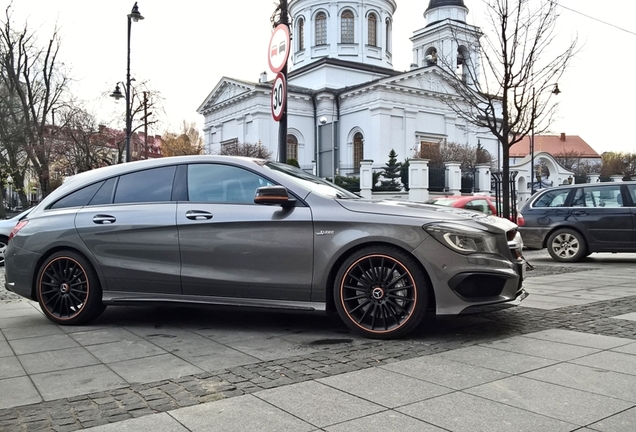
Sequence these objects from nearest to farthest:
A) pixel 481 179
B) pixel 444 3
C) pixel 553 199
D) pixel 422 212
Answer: pixel 422 212 → pixel 553 199 → pixel 481 179 → pixel 444 3

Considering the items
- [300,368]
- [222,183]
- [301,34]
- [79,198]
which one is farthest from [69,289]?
[301,34]

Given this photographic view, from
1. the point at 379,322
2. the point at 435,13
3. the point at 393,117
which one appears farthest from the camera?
the point at 435,13

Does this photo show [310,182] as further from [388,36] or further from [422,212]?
[388,36]

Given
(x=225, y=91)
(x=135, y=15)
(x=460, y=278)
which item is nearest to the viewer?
(x=460, y=278)

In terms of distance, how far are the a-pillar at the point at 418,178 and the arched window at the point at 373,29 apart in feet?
94.0

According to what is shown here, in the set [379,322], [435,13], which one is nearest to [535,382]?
Answer: [379,322]

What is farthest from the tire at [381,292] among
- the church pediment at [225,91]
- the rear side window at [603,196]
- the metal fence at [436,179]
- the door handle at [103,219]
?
the church pediment at [225,91]

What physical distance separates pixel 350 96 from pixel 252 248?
47.1m

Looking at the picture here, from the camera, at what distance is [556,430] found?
2.94m

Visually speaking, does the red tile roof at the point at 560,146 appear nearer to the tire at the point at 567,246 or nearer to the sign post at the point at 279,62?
the tire at the point at 567,246

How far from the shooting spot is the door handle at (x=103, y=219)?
579 centimetres

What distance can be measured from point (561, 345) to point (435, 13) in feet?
194

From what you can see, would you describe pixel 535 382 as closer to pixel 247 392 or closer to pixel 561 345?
pixel 561 345

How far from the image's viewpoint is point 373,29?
2212 inches
